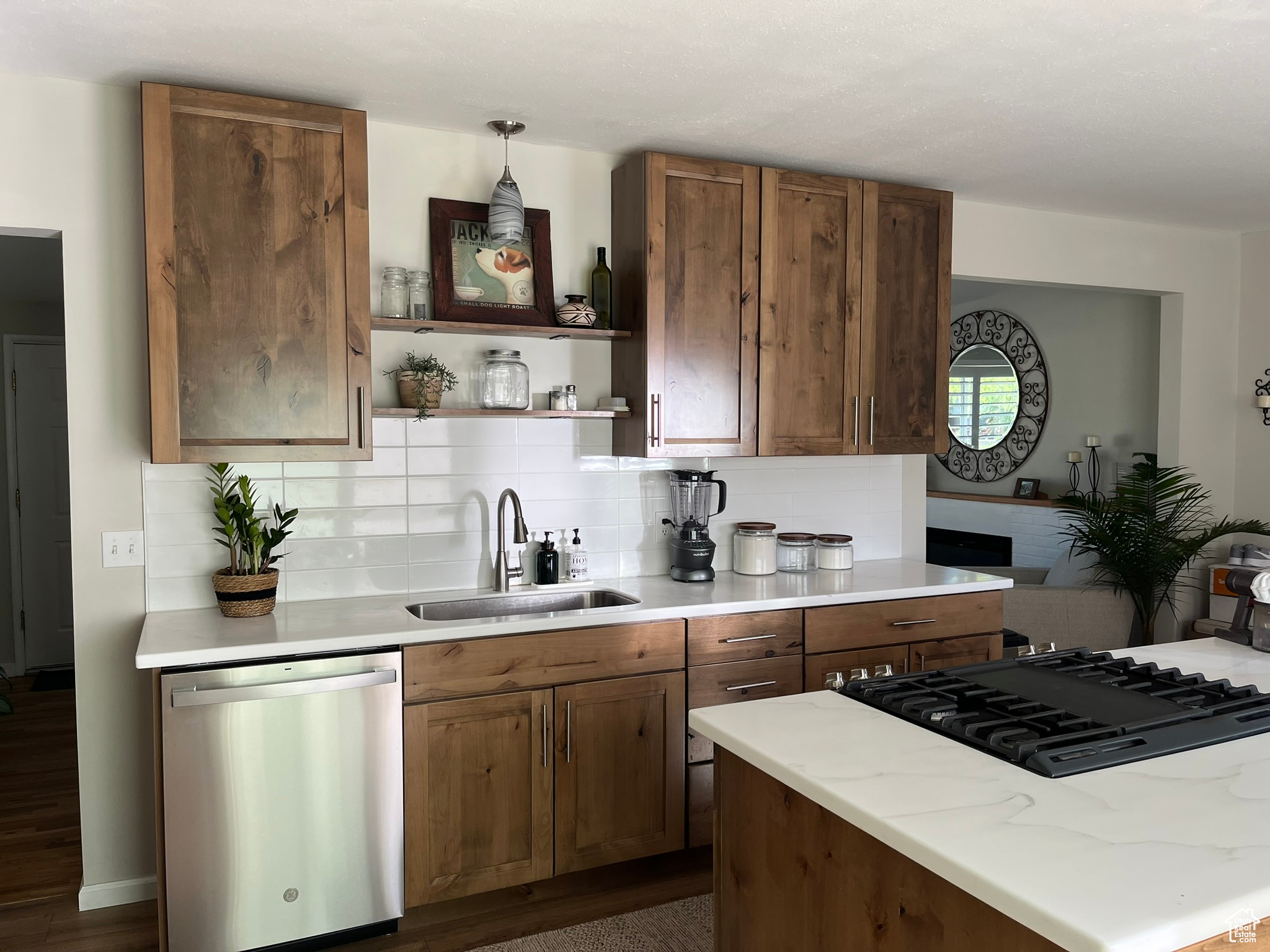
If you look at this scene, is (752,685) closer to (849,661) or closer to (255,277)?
(849,661)

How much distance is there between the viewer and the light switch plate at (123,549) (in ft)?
9.21

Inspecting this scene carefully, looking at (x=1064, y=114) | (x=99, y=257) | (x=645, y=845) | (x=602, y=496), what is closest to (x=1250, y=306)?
(x=1064, y=114)

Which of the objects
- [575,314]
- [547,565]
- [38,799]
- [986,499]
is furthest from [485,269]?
[986,499]

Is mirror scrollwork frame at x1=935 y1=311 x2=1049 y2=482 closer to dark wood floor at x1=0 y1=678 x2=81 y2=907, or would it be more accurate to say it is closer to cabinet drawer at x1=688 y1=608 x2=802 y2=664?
cabinet drawer at x1=688 y1=608 x2=802 y2=664

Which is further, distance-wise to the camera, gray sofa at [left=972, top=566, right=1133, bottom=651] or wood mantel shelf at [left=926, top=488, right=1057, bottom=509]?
wood mantel shelf at [left=926, top=488, right=1057, bottom=509]

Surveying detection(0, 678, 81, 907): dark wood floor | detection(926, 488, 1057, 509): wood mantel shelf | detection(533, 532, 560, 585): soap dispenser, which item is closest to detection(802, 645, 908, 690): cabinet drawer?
detection(533, 532, 560, 585): soap dispenser

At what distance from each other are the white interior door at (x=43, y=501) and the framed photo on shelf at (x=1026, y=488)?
250 inches

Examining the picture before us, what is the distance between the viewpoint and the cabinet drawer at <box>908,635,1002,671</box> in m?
3.37

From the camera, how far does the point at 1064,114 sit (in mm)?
2893

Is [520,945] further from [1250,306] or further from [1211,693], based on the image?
[1250,306]

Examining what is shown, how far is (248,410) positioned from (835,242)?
2191 millimetres

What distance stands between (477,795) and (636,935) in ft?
2.03

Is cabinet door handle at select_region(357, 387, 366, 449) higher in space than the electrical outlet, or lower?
higher

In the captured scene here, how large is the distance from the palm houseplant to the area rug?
10.1 ft
